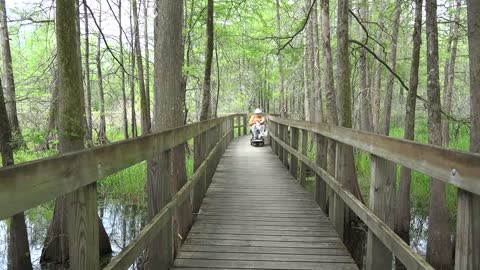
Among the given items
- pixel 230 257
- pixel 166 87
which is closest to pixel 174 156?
pixel 230 257

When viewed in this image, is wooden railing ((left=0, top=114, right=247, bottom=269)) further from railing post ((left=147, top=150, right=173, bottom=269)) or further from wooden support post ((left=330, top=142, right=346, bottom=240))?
wooden support post ((left=330, top=142, right=346, bottom=240))

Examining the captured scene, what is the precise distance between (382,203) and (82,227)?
7.59 feet

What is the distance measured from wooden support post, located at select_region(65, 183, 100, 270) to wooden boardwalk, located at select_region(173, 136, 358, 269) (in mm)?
1927

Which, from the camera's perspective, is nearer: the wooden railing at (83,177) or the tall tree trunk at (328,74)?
the wooden railing at (83,177)

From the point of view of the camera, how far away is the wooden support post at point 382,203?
3.21 meters

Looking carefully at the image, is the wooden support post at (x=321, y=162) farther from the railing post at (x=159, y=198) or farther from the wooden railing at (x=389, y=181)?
the railing post at (x=159, y=198)

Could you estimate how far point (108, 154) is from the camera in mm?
2434

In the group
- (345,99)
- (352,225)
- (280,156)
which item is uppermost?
(345,99)

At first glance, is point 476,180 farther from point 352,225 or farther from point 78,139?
point 352,225

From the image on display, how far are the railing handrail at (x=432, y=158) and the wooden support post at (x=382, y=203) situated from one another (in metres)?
0.14

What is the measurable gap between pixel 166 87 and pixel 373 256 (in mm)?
3929

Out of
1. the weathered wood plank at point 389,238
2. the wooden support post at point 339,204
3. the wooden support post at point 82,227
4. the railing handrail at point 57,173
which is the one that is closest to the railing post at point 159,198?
the railing handrail at point 57,173

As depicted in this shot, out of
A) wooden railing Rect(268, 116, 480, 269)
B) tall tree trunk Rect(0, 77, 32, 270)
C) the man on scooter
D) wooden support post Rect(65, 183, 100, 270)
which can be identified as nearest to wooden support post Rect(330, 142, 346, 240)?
wooden railing Rect(268, 116, 480, 269)

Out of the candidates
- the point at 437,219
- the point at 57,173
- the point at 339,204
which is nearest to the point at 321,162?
the point at 339,204
